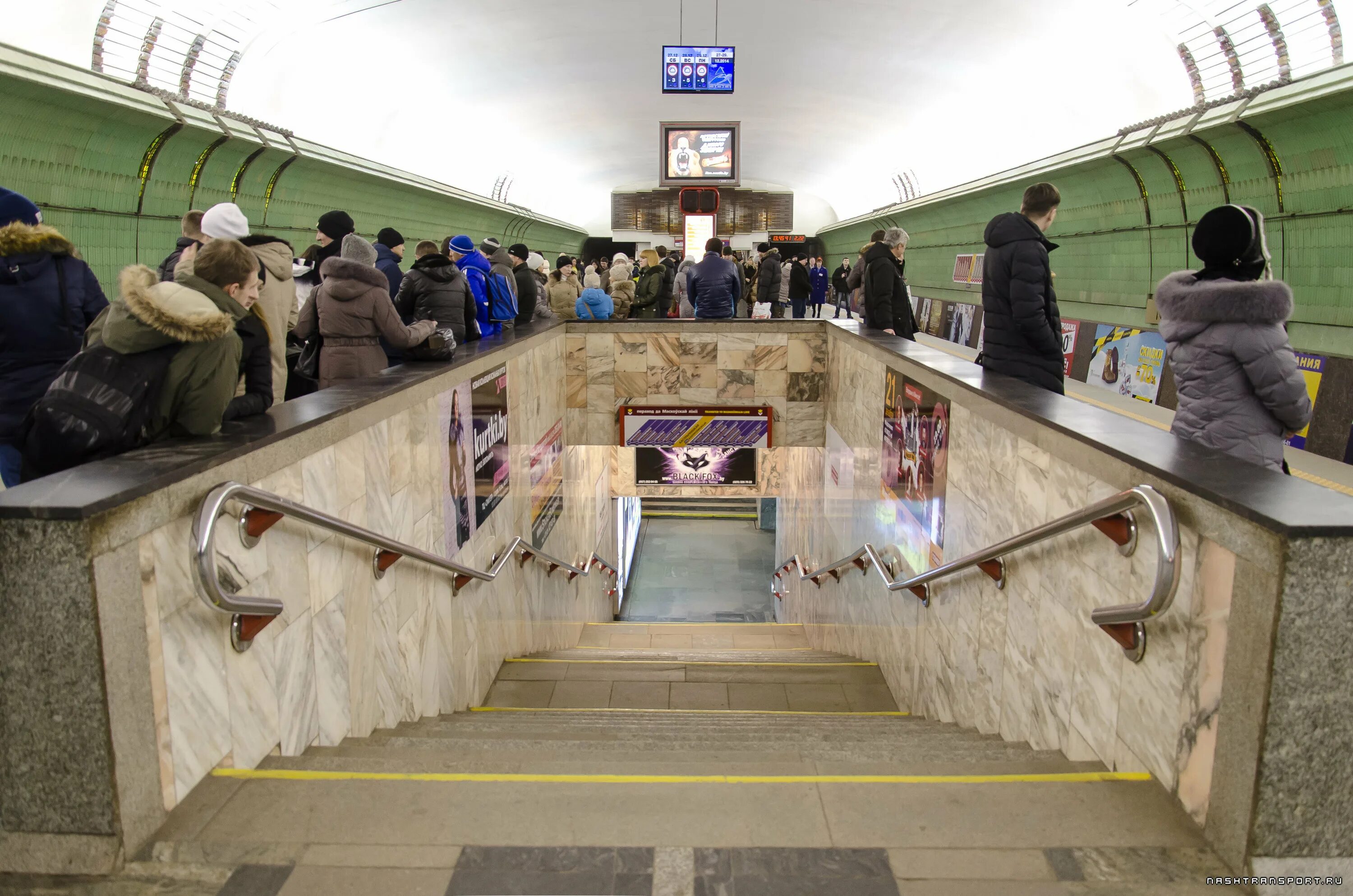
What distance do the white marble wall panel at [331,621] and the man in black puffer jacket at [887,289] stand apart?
3153 mm

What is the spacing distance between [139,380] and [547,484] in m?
6.55

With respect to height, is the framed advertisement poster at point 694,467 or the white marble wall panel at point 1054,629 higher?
the white marble wall panel at point 1054,629

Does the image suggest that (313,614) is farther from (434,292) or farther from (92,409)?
(434,292)

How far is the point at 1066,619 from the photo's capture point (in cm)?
317

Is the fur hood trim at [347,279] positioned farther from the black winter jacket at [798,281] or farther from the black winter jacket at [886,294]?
the black winter jacket at [798,281]

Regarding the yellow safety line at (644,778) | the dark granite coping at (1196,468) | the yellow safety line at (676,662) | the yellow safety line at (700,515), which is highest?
the dark granite coping at (1196,468)

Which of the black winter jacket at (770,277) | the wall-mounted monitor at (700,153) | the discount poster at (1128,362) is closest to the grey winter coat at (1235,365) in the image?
the discount poster at (1128,362)

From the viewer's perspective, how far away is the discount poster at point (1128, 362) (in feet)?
30.8

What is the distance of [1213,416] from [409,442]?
3.35 m

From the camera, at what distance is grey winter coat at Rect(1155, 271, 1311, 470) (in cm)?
298

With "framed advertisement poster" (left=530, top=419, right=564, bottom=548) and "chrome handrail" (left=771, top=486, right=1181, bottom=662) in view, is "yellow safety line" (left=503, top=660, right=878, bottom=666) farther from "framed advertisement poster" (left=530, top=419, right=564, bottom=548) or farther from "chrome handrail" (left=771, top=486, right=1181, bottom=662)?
"chrome handrail" (left=771, top=486, right=1181, bottom=662)

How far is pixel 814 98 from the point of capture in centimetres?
1903

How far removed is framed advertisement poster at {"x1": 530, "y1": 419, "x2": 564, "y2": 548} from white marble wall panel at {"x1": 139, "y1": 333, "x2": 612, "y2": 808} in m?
1.18

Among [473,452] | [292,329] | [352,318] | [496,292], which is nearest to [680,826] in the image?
[352,318]
